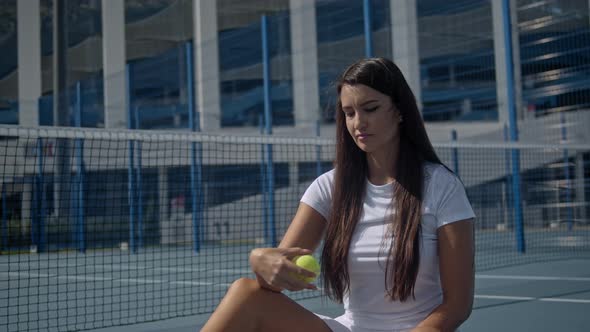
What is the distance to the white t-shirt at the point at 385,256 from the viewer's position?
6.59ft

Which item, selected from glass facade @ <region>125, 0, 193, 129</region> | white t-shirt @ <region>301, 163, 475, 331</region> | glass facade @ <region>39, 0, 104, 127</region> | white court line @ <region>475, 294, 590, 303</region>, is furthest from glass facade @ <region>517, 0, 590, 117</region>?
glass facade @ <region>39, 0, 104, 127</region>

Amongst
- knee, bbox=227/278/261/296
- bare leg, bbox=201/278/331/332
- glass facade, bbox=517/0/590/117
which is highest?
glass facade, bbox=517/0/590/117

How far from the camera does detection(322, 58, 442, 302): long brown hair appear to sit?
200cm

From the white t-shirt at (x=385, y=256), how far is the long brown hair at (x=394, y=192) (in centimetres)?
2

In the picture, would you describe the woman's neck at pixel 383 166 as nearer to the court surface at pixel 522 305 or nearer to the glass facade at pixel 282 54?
the court surface at pixel 522 305

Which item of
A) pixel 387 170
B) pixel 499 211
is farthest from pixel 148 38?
pixel 387 170

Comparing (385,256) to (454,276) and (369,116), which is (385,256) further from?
(369,116)

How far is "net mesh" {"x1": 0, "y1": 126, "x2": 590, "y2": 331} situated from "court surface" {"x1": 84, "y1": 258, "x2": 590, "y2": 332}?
0.97 meters

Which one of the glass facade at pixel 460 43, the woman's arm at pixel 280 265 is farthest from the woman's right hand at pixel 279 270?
the glass facade at pixel 460 43

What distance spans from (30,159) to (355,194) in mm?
12363

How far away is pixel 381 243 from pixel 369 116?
37 centimetres

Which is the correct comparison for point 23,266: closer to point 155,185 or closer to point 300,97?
point 155,185

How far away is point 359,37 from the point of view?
11203 millimetres

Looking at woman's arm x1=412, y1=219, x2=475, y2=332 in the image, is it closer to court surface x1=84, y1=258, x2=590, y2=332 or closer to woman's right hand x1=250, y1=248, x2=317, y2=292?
woman's right hand x1=250, y1=248, x2=317, y2=292
